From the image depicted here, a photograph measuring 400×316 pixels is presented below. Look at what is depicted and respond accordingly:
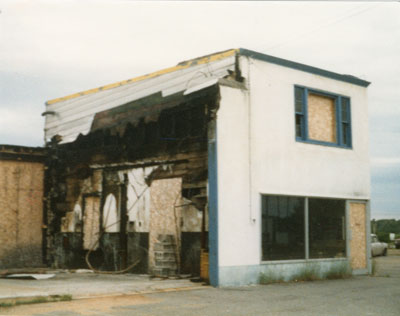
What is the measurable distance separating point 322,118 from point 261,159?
3358 mm

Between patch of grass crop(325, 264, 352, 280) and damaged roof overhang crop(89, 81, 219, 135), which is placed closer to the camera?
damaged roof overhang crop(89, 81, 219, 135)

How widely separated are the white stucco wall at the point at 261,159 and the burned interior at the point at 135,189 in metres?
0.67

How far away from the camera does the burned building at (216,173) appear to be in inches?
596

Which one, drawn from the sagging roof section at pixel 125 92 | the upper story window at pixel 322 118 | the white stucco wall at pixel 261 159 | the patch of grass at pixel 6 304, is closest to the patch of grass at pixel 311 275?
the white stucco wall at pixel 261 159

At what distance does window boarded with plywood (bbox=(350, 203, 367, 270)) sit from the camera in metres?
18.8

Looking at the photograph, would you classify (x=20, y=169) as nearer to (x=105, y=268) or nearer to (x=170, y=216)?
(x=105, y=268)

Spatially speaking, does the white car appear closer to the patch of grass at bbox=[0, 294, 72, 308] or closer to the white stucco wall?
the white stucco wall

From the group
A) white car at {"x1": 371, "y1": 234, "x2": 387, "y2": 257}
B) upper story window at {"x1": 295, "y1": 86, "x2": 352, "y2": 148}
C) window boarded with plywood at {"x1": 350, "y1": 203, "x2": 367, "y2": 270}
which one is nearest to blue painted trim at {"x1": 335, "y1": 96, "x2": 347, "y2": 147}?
upper story window at {"x1": 295, "y1": 86, "x2": 352, "y2": 148}

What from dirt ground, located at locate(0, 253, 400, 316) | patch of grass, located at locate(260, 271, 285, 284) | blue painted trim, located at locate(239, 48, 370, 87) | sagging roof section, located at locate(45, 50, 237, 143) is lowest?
dirt ground, located at locate(0, 253, 400, 316)

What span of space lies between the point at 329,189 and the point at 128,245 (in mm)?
6511

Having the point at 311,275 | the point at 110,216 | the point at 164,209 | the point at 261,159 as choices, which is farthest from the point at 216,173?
the point at 110,216

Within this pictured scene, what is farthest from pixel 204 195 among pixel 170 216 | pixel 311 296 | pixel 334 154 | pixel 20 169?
pixel 20 169

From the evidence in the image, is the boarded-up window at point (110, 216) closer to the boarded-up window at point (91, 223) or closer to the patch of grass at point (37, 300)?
the boarded-up window at point (91, 223)

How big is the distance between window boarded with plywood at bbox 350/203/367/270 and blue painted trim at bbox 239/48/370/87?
4163 mm
